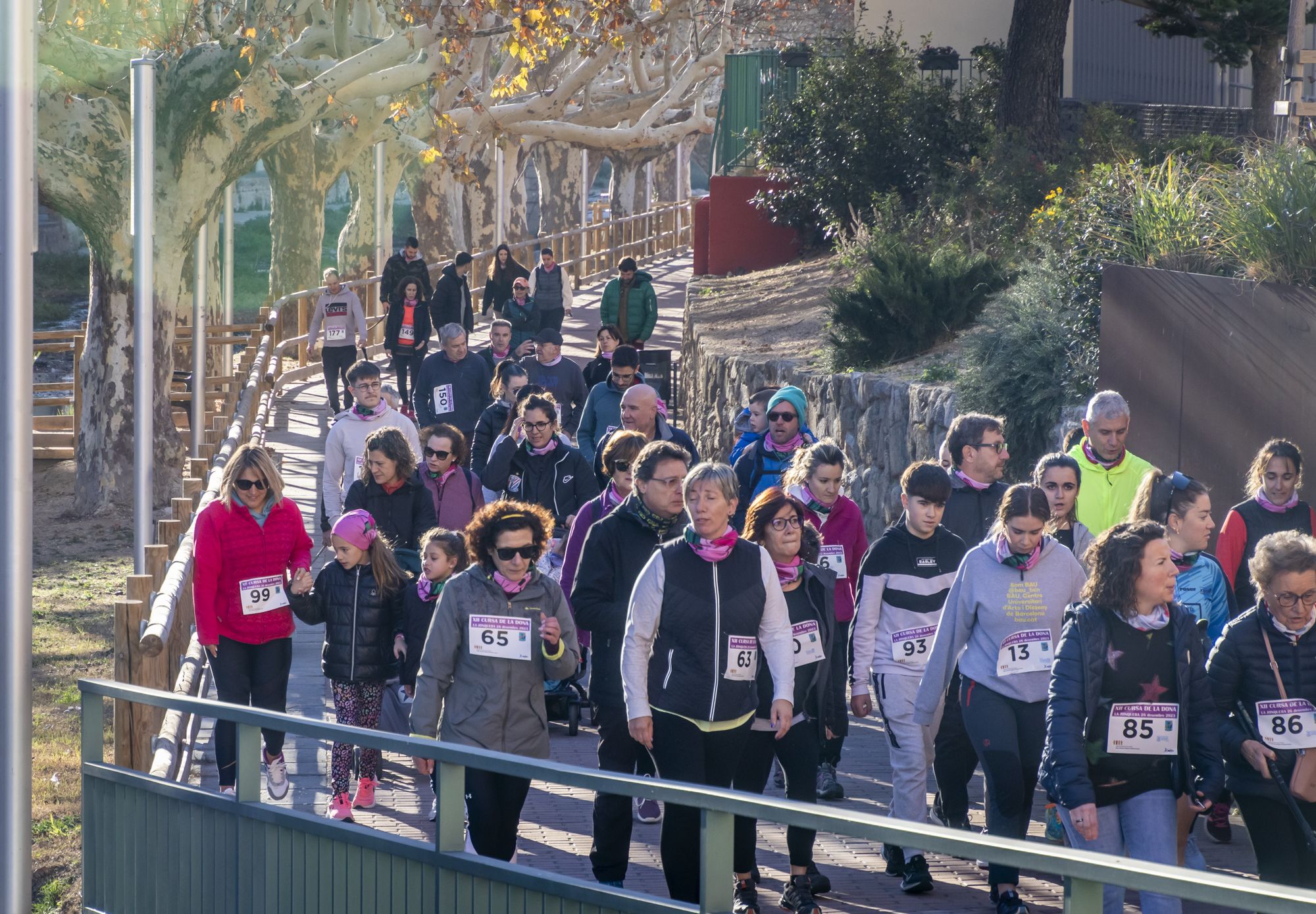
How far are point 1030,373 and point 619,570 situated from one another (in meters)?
7.16

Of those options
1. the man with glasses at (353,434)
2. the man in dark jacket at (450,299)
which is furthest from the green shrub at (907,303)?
the man with glasses at (353,434)

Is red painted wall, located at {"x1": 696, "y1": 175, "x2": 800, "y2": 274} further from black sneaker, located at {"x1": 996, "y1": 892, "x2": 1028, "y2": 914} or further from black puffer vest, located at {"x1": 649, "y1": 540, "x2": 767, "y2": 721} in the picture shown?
black puffer vest, located at {"x1": 649, "y1": 540, "x2": 767, "y2": 721}

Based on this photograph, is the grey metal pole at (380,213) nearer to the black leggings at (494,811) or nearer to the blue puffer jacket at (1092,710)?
the black leggings at (494,811)

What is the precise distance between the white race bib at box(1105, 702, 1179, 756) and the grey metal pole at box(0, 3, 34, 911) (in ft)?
10.8

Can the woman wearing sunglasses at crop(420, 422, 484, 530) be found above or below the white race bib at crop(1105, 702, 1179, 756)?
above

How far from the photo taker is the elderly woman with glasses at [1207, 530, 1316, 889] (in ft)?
18.7

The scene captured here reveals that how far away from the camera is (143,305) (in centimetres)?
1035

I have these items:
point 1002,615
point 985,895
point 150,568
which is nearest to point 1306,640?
point 1002,615

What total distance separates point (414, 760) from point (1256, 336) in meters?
5.32

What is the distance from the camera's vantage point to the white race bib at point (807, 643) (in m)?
6.77

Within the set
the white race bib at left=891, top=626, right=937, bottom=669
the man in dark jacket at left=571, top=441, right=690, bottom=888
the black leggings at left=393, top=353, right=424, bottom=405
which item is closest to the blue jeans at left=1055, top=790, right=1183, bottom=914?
the white race bib at left=891, top=626, right=937, bottom=669

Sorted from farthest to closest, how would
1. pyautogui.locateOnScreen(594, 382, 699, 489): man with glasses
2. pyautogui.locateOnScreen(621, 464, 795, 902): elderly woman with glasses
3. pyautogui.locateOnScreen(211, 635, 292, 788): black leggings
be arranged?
pyautogui.locateOnScreen(594, 382, 699, 489): man with glasses < pyautogui.locateOnScreen(211, 635, 292, 788): black leggings < pyautogui.locateOnScreen(621, 464, 795, 902): elderly woman with glasses

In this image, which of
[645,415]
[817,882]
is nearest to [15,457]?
[817,882]

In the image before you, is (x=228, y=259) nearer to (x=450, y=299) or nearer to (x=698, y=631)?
(x=450, y=299)
